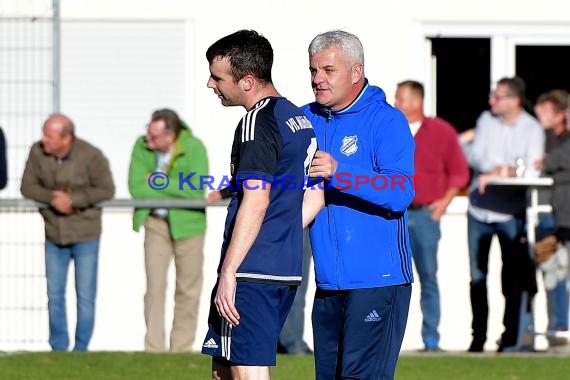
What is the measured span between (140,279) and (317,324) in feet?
22.7

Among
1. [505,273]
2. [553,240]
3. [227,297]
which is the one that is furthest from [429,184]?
[227,297]

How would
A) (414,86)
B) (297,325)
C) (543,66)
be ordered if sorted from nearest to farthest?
(297,325), (414,86), (543,66)

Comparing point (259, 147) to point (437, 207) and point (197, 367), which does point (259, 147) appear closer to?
point (197, 367)

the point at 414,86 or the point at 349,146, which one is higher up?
the point at 414,86

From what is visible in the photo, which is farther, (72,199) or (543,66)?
(543,66)

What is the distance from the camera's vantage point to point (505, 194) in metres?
11.4

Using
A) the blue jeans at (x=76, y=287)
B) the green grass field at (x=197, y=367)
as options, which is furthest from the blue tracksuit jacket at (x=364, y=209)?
the blue jeans at (x=76, y=287)

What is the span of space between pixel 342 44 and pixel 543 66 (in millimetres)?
7580

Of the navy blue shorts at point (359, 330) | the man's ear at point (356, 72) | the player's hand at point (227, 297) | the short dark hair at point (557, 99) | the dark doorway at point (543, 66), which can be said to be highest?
the dark doorway at point (543, 66)

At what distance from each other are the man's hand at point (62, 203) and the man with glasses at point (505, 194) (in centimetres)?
327

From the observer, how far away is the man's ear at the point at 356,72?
625 centimetres

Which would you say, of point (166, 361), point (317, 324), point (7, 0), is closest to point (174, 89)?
point (7, 0)

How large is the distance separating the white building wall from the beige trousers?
1482 millimetres

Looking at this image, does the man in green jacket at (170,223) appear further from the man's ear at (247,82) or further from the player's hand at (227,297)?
the player's hand at (227,297)
